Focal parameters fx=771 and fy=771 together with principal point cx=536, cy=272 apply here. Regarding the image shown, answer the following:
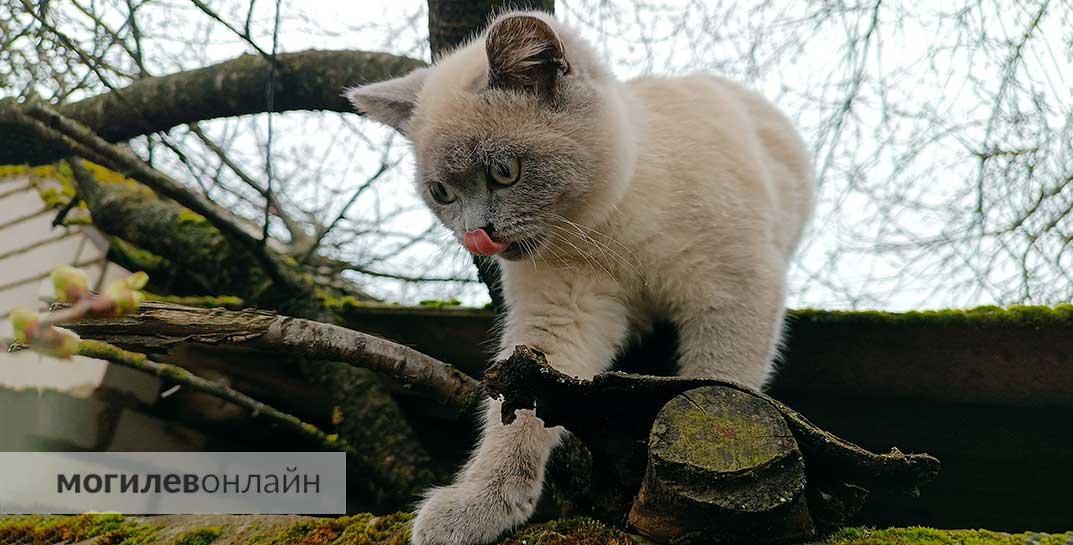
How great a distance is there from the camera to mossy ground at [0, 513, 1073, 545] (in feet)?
4.58

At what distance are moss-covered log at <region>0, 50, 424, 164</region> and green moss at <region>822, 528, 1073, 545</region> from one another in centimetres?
269

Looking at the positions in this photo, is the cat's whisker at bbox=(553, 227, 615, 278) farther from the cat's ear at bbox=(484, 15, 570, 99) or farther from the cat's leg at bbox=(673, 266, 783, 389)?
the cat's ear at bbox=(484, 15, 570, 99)

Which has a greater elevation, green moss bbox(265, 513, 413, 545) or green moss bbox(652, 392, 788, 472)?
green moss bbox(652, 392, 788, 472)

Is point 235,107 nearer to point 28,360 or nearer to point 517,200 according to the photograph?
point 28,360

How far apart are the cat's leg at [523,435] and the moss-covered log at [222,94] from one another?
5.09ft

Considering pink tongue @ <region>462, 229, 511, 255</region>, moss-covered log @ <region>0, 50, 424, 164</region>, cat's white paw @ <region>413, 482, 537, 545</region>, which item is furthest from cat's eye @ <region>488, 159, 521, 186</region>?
moss-covered log @ <region>0, 50, 424, 164</region>

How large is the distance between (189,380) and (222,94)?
1.70 meters

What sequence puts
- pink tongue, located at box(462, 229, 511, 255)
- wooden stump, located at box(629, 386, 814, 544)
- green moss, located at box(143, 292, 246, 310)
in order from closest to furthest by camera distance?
wooden stump, located at box(629, 386, 814, 544) < pink tongue, located at box(462, 229, 511, 255) < green moss, located at box(143, 292, 246, 310)

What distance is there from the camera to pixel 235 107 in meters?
3.53

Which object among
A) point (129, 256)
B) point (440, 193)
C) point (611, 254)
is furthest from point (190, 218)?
point (611, 254)

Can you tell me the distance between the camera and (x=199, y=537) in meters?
1.76

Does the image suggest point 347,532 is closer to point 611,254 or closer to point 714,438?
point 714,438

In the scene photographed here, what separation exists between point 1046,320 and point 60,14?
12.2 feet

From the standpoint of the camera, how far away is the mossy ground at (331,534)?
4.58 ft
